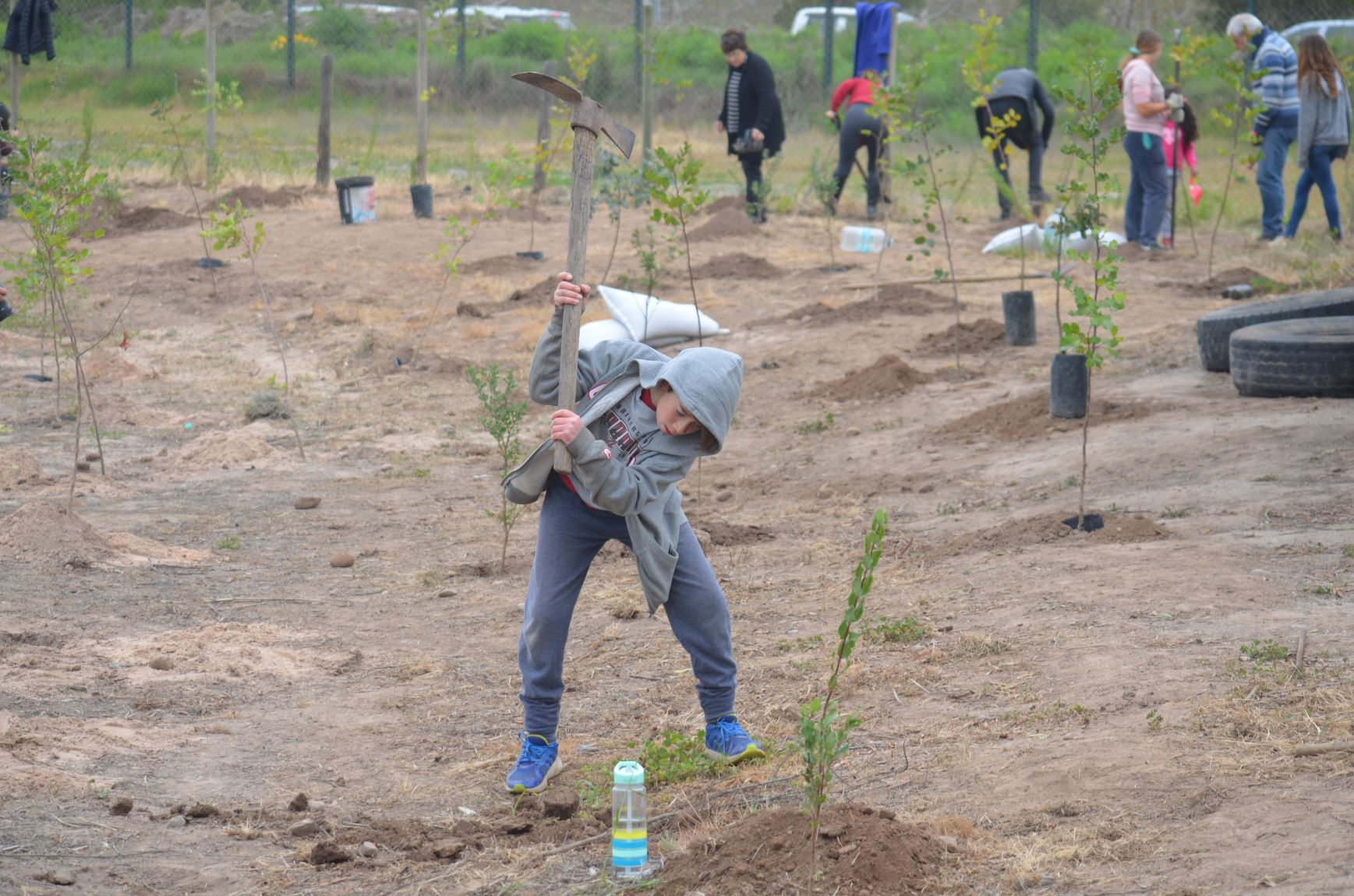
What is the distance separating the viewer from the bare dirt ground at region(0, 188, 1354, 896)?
3.33 m

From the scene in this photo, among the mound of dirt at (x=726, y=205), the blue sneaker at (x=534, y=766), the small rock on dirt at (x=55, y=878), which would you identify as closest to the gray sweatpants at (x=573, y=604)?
the blue sneaker at (x=534, y=766)

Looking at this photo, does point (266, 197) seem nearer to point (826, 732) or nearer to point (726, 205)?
point (726, 205)

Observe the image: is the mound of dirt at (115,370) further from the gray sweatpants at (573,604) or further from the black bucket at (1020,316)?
the gray sweatpants at (573,604)

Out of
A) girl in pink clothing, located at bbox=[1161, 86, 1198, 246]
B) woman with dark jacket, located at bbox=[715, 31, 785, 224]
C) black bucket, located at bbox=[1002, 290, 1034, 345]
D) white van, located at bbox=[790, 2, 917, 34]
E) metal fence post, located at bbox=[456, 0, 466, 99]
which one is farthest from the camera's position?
white van, located at bbox=[790, 2, 917, 34]

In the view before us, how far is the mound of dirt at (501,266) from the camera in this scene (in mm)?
12977

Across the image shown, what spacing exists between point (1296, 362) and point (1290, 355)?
1.7 inches

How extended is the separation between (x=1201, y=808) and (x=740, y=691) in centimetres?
168

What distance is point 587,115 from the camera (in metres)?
3.94

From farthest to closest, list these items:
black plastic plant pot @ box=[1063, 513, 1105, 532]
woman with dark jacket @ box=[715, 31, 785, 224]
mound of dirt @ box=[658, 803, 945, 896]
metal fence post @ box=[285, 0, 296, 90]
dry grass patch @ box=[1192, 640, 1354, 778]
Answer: metal fence post @ box=[285, 0, 296, 90] → woman with dark jacket @ box=[715, 31, 785, 224] → black plastic plant pot @ box=[1063, 513, 1105, 532] → dry grass patch @ box=[1192, 640, 1354, 778] → mound of dirt @ box=[658, 803, 945, 896]

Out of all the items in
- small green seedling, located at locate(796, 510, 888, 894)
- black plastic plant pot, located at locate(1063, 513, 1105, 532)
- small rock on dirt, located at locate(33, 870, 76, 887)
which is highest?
small green seedling, located at locate(796, 510, 888, 894)

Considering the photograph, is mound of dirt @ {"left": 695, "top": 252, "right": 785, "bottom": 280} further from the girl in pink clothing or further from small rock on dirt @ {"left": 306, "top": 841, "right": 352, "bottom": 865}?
small rock on dirt @ {"left": 306, "top": 841, "right": 352, "bottom": 865}

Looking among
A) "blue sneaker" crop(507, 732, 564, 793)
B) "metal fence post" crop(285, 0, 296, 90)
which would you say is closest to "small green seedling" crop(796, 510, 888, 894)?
"blue sneaker" crop(507, 732, 564, 793)

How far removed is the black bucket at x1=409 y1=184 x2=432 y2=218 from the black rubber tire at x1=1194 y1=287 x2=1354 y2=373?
918cm

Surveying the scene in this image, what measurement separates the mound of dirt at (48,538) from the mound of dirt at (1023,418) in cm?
427
